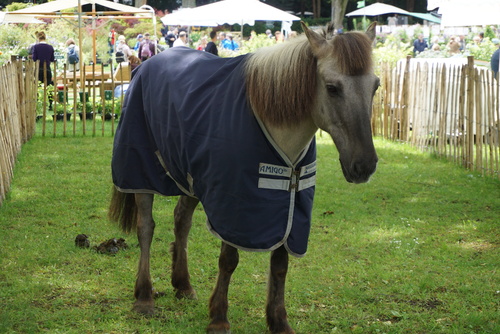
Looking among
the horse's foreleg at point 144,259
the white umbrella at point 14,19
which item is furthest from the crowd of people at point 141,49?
the horse's foreleg at point 144,259

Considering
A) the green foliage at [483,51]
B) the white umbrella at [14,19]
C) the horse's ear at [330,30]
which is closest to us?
the horse's ear at [330,30]

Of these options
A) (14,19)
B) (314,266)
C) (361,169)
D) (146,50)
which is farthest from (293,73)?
(14,19)

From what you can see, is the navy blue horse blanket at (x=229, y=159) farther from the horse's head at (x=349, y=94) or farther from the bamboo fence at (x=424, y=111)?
the bamboo fence at (x=424, y=111)

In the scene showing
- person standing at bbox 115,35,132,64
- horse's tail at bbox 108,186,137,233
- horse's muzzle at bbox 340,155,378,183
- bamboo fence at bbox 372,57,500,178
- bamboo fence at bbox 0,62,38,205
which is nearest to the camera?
horse's muzzle at bbox 340,155,378,183

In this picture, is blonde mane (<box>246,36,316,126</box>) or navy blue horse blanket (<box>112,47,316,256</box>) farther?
navy blue horse blanket (<box>112,47,316,256</box>)

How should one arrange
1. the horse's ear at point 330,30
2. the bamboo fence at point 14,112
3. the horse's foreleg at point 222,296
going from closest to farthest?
1. the horse's ear at point 330,30
2. the horse's foreleg at point 222,296
3. the bamboo fence at point 14,112

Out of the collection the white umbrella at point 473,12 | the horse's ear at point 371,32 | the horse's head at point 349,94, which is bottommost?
the horse's head at point 349,94

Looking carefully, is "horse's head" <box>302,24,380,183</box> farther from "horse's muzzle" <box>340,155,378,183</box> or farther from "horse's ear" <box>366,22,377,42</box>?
"horse's ear" <box>366,22,377,42</box>

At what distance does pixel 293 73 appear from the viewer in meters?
3.71

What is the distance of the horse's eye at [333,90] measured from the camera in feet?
11.6

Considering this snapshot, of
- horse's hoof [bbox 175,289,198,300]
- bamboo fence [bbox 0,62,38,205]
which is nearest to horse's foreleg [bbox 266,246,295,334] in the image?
horse's hoof [bbox 175,289,198,300]

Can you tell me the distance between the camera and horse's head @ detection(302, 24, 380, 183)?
348cm

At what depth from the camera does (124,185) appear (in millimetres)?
4758

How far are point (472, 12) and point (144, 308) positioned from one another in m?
7.04
